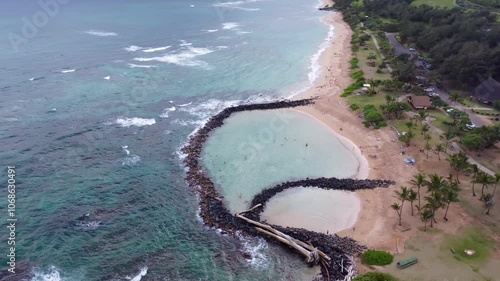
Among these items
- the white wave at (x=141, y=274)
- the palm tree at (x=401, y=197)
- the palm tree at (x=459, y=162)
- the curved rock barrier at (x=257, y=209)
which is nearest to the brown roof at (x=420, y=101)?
the palm tree at (x=459, y=162)

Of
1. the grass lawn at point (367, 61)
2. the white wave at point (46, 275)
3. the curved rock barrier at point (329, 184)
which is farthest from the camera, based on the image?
the grass lawn at point (367, 61)

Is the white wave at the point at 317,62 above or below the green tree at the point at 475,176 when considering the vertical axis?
below

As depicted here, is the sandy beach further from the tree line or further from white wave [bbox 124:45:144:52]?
white wave [bbox 124:45:144:52]

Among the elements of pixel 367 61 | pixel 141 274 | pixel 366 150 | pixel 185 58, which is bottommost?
pixel 366 150

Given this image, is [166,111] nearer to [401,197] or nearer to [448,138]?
[401,197]

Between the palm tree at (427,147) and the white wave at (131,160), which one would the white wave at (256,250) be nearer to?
the white wave at (131,160)

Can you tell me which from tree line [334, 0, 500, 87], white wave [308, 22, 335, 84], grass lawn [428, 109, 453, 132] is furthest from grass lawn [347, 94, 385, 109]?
tree line [334, 0, 500, 87]

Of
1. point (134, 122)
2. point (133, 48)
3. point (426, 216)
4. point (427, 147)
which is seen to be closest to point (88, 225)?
point (134, 122)
